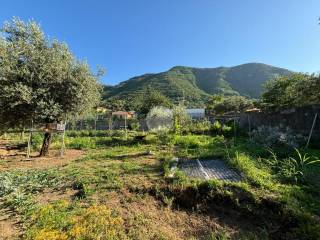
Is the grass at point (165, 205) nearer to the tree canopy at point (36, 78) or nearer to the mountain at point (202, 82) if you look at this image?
the tree canopy at point (36, 78)

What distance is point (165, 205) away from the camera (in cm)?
468

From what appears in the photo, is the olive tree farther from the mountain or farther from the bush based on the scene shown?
the mountain

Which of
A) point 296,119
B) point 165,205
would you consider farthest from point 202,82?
point 165,205

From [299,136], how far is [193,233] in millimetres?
8620

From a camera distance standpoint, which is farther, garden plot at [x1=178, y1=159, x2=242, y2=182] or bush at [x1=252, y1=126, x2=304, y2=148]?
bush at [x1=252, y1=126, x2=304, y2=148]

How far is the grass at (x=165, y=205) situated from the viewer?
3725 millimetres

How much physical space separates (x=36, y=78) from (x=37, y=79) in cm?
5

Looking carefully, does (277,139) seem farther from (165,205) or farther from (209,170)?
(165,205)

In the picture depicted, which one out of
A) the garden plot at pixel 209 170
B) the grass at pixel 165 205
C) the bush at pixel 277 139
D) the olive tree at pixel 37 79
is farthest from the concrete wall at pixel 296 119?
the olive tree at pixel 37 79

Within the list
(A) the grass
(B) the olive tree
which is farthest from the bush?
(B) the olive tree

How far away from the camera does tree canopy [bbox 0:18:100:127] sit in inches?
354

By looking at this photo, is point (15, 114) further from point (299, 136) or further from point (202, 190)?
point (299, 136)

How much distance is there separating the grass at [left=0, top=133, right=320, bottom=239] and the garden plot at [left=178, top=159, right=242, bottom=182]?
0.30 m

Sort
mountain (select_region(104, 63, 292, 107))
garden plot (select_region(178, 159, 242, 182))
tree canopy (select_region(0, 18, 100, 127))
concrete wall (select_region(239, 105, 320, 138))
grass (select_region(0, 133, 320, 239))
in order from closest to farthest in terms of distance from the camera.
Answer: grass (select_region(0, 133, 320, 239))
garden plot (select_region(178, 159, 242, 182))
tree canopy (select_region(0, 18, 100, 127))
concrete wall (select_region(239, 105, 320, 138))
mountain (select_region(104, 63, 292, 107))
